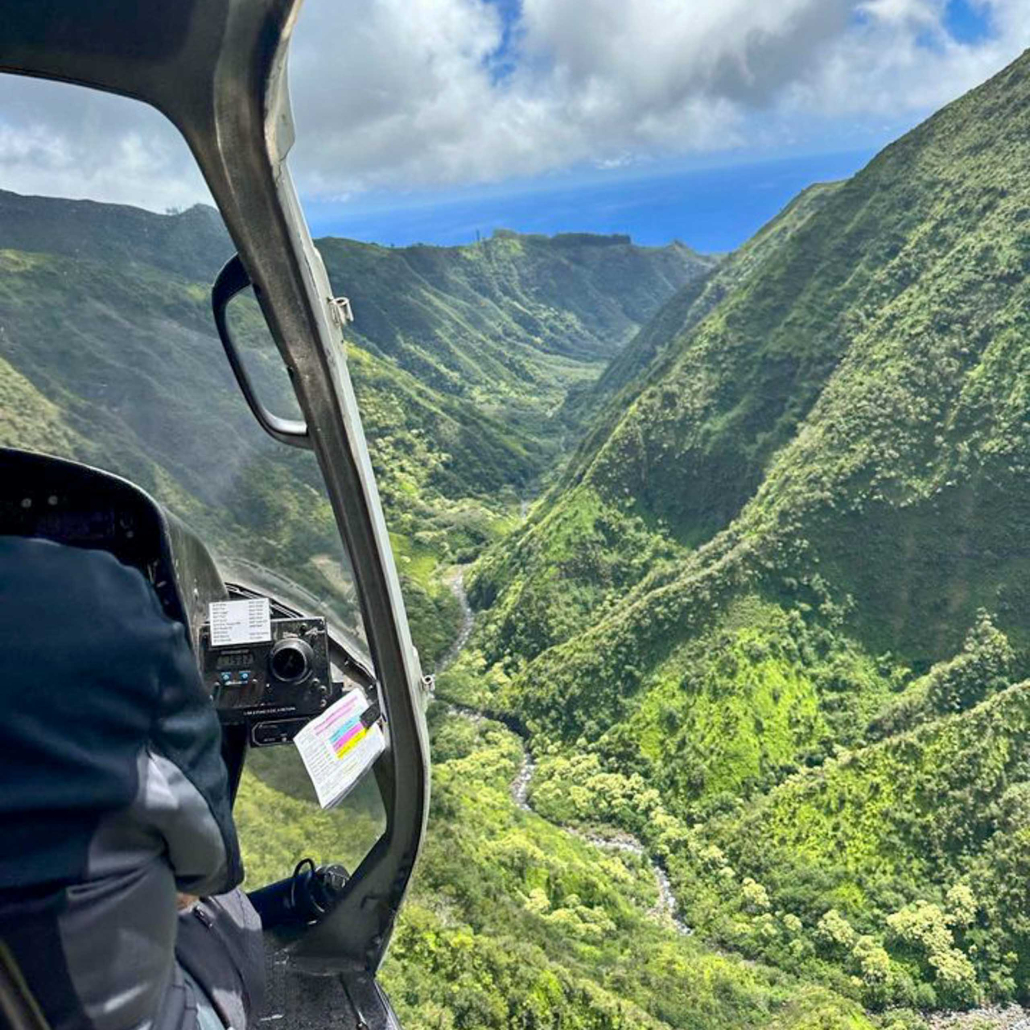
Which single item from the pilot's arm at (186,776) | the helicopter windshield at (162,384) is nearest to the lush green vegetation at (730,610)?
the helicopter windshield at (162,384)

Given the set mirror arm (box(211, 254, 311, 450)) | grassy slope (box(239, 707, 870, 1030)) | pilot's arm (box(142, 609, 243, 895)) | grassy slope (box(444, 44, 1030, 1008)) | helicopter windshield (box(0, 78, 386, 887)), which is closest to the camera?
pilot's arm (box(142, 609, 243, 895))

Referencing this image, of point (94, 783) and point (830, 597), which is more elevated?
point (94, 783)

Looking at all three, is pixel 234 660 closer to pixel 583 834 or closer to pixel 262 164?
pixel 262 164

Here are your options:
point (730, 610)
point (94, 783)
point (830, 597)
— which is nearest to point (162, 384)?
A: point (94, 783)

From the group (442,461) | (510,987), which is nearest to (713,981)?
(510,987)

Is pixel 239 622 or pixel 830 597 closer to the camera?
pixel 239 622

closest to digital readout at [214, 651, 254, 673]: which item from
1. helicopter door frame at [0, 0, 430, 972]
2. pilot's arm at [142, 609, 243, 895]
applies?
helicopter door frame at [0, 0, 430, 972]

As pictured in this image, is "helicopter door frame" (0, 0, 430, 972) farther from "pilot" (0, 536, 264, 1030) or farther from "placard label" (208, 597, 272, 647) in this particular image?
"pilot" (0, 536, 264, 1030)

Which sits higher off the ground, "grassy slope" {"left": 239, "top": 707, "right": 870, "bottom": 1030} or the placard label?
the placard label

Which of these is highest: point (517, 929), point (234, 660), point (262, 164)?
point (262, 164)
